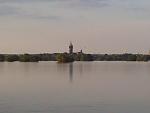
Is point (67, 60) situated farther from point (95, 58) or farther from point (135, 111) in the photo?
point (135, 111)

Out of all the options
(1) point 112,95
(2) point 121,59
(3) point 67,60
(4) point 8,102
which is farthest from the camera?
(2) point 121,59

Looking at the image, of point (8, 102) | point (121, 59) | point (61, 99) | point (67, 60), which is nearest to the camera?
point (8, 102)

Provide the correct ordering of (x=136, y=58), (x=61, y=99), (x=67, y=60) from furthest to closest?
(x=136, y=58)
(x=67, y=60)
(x=61, y=99)

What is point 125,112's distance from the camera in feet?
71.2

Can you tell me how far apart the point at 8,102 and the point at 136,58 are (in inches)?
5041

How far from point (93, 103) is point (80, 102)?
2.85ft

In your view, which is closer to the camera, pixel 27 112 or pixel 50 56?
pixel 27 112

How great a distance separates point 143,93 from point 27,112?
1068 cm

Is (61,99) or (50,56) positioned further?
(50,56)

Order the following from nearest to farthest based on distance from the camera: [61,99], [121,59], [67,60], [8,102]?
[8,102] < [61,99] < [67,60] < [121,59]

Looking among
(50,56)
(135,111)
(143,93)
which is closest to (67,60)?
(50,56)

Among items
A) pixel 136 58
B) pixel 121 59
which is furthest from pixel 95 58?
pixel 136 58

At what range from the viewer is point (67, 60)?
12438 centimetres

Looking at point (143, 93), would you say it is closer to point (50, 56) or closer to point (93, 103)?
point (93, 103)
